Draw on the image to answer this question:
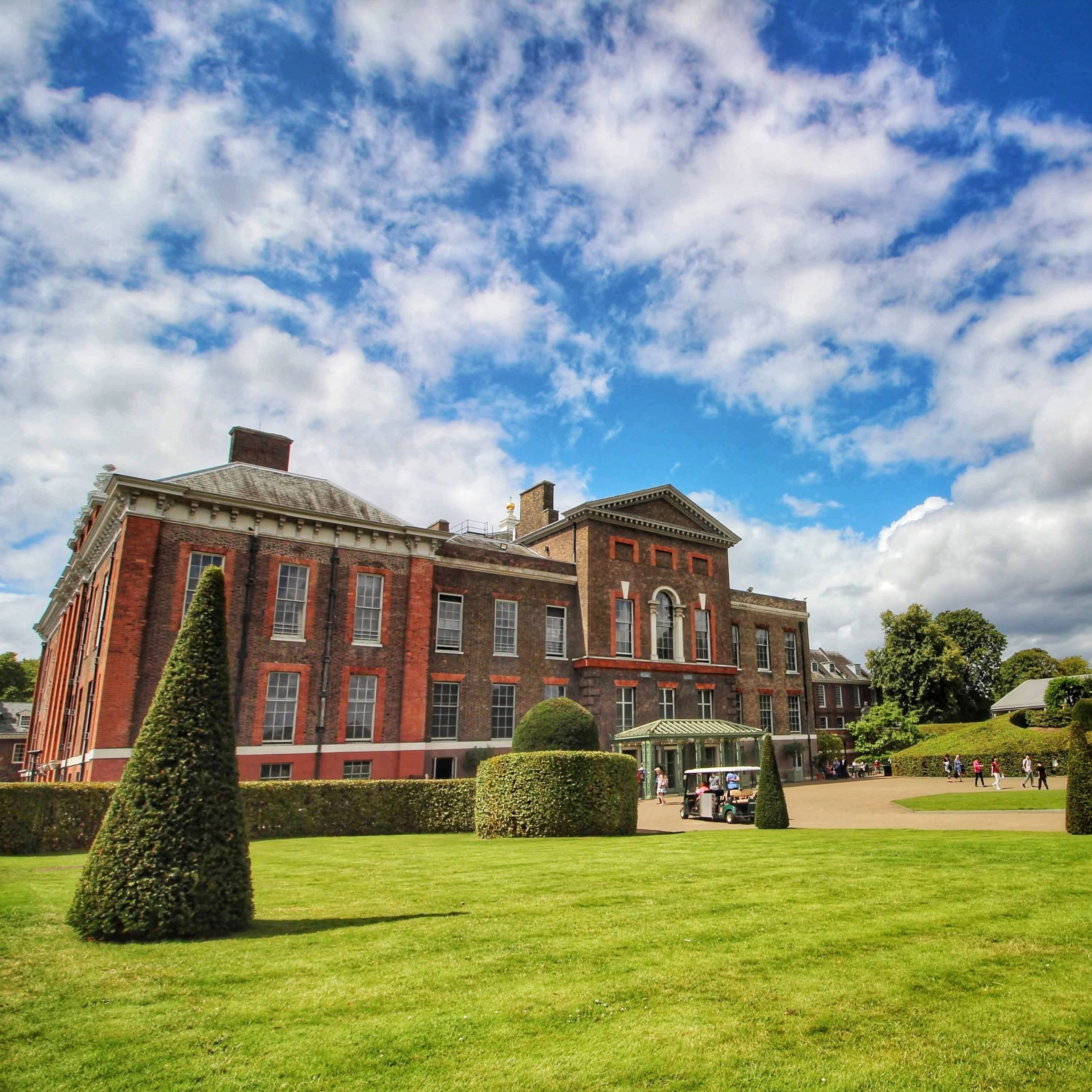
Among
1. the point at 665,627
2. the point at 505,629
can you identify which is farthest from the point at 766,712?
the point at 505,629

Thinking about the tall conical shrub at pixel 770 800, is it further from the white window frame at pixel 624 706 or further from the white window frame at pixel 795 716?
the white window frame at pixel 795 716

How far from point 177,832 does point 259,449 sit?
26.1 m

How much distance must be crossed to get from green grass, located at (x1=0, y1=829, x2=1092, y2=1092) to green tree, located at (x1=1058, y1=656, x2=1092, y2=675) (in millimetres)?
80157

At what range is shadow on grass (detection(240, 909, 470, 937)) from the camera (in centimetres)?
813

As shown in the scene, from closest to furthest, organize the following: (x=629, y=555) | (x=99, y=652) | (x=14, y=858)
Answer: (x=14, y=858) < (x=99, y=652) < (x=629, y=555)

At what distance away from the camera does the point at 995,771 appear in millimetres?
34312

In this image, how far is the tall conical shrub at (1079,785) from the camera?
1631cm

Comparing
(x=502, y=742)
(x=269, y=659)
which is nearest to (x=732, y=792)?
(x=502, y=742)

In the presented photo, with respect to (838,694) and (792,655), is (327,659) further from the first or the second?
(838,694)

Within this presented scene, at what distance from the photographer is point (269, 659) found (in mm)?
27531

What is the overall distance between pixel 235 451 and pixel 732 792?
77.6ft

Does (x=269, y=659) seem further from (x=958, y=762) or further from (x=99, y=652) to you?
(x=958, y=762)

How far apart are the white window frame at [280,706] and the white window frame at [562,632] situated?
12.5m

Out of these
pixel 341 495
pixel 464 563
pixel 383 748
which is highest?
pixel 341 495
